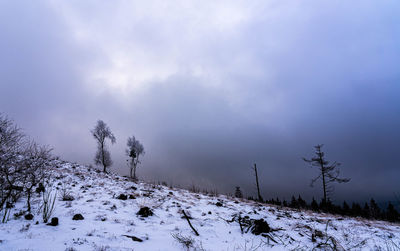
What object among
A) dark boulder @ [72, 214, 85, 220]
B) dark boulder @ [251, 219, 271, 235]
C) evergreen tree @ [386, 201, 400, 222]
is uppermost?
dark boulder @ [72, 214, 85, 220]

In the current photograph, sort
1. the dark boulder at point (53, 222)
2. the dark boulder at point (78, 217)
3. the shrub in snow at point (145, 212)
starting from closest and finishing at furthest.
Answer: the dark boulder at point (53, 222)
the dark boulder at point (78, 217)
the shrub in snow at point (145, 212)

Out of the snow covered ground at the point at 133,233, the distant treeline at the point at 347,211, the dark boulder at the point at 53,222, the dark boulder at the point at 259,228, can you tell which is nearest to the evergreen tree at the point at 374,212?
the distant treeline at the point at 347,211

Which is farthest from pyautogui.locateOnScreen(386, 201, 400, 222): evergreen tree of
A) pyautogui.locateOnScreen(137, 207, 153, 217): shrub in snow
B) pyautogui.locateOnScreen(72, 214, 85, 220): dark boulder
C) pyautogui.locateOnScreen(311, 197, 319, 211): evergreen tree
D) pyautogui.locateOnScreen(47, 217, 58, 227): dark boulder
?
pyautogui.locateOnScreen(47, 217, 58, 227): dark boulder

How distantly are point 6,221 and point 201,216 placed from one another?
6871 millimetres

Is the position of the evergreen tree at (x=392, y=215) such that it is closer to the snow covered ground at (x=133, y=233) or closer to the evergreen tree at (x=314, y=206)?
the evergreen tree at (x=314, y=206)

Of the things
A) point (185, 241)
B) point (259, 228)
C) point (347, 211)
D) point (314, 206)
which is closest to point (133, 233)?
point (185, 241)

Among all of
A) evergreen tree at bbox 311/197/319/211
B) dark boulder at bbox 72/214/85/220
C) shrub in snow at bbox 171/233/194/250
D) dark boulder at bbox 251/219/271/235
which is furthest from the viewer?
evergreen tree at bbox 311/197/319/211

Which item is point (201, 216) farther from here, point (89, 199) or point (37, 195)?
point (37, 195)

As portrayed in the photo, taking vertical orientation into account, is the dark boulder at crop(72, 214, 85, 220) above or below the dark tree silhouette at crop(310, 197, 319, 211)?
above

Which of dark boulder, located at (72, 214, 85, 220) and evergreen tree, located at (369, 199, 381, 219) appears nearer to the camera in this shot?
dark boulder, located at (72, 214, 85, 220)

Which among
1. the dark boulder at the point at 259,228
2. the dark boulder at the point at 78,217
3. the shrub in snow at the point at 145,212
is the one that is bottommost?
the dark boulder at the point at 259,228

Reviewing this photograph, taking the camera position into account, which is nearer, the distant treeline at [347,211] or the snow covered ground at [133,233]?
the snow covered ground at [133,233]

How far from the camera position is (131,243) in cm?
481

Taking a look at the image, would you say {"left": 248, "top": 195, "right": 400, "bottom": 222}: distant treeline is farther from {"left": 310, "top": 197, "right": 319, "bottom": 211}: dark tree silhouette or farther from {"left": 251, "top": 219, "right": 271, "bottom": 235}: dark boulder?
{"left": 251, "top": 219, "right": 271, "bottom": 235}: dark boulder
